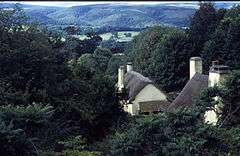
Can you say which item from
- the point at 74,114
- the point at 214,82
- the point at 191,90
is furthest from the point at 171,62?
the point at 74,114

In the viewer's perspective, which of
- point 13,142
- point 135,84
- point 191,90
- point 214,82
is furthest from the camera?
point 135,84

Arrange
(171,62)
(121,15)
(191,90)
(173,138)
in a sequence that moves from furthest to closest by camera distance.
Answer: (121,15) < (171,62) < (191,90) < (173,138)

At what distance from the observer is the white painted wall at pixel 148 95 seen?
1492 inches

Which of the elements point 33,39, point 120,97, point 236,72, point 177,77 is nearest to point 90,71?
point 120,97

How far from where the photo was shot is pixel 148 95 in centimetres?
3831

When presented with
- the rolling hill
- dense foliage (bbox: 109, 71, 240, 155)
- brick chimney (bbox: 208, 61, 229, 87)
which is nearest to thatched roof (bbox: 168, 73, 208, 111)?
brick chimney (bbox: 208, 61, 229, 87)

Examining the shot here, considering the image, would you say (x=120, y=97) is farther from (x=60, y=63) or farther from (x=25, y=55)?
(x=25, y=55)

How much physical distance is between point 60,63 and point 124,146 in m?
10.1

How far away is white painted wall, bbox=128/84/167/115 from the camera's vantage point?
124ft

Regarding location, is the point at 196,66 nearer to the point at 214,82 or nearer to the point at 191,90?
the point at 191,90

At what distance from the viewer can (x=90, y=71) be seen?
26125 millimetres

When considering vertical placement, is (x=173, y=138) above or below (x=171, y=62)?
above

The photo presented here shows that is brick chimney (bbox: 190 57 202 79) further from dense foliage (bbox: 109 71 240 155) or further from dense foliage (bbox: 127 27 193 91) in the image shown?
dense foliage (bbox: 127 27 193 91)

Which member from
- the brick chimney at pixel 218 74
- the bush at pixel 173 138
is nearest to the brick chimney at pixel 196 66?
the brick chimney at pixel 218 74
